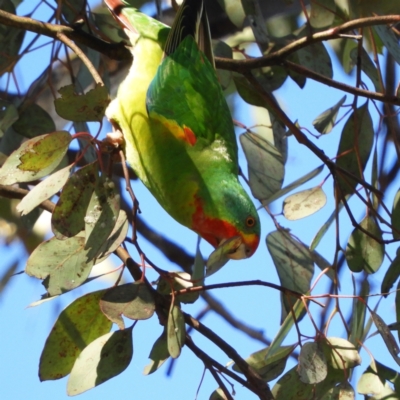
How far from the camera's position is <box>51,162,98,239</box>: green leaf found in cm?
153

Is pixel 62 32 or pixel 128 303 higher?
pixel 62 32

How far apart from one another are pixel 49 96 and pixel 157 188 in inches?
56.9

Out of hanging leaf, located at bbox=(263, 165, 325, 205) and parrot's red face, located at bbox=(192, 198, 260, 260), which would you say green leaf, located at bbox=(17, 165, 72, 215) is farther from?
hanging leaf, located at bbox=(263, 165, 325, 205)

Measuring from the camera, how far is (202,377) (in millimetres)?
1719

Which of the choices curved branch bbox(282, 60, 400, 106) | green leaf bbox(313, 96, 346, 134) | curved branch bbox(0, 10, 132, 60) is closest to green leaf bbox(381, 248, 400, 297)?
curved branch bbox(282, 60, 400, 106)

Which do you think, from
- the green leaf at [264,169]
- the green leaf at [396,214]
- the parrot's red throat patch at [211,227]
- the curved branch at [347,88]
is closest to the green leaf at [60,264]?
the parrot's red throat patch at [211,227]

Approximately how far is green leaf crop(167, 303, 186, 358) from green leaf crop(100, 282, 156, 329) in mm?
48

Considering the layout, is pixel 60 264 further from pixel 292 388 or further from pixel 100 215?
pixel 292 388

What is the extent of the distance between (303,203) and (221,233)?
299 millimetres

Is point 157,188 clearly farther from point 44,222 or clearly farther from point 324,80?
point 44,222

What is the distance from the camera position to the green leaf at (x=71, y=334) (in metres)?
1.68

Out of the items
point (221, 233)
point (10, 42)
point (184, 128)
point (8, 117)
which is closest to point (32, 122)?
point (8, 117)

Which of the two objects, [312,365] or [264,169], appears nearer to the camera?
[312,365]

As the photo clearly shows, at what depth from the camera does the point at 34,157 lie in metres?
1.59
